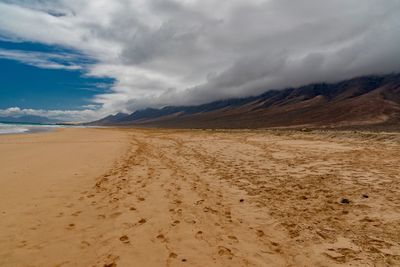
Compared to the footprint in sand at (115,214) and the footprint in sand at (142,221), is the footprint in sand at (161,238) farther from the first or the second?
the footprint in sand at (115,214)

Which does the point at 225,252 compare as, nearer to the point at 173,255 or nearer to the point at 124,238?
the point at 173,255

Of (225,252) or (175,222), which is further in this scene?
(175,222)

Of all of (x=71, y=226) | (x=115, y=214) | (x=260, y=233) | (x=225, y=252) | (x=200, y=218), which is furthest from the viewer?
(x=115, y=214)

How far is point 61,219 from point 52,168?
794 centimetres

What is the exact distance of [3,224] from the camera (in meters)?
6.79

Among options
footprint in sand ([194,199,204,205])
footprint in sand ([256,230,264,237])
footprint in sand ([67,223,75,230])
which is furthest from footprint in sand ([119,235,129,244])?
footprint in sand ([194,199,204,205])

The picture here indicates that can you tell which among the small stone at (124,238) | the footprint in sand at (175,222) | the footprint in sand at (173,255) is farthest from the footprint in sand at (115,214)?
the footprint in sand at (173,255)

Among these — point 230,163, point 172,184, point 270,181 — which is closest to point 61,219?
point 172,184

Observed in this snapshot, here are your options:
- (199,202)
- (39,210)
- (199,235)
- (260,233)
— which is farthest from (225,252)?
(39,210)

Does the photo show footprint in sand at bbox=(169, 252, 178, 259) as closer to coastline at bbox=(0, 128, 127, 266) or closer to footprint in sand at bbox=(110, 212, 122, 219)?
coastline at bbox=(0, 128, 127, 266)

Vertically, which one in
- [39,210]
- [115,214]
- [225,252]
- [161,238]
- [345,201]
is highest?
[39,210]

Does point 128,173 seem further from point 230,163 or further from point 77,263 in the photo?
point 77,263

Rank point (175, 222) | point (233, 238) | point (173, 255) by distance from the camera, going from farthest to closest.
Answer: point (175, 222), point (233, 238), point (173, 255)

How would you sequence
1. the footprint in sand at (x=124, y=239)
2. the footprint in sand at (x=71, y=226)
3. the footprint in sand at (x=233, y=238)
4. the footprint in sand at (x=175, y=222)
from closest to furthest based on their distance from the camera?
the footprint in sand at (x=124, y=239) < the footprint in sand at (x=233, y=238) < the footprint in sand at (x=71, y=226) < the footprint in sand at (x=175, y=222)
